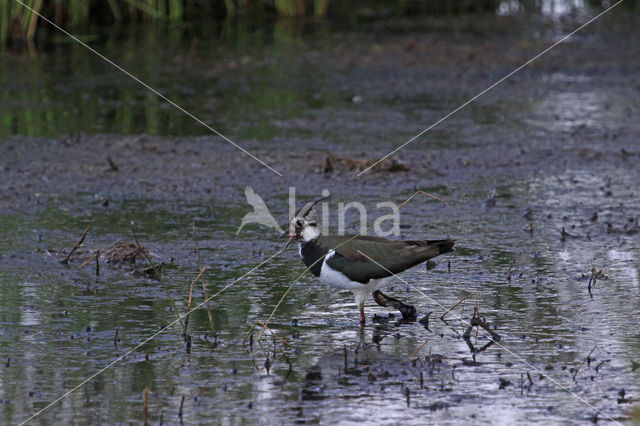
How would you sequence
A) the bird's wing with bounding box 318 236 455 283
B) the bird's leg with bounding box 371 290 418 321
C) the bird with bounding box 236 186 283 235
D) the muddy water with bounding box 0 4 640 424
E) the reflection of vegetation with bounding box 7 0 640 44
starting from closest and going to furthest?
the muddy water with bounding box 0 4 640 424, the bird's wing with bounding box 318 236 455 283, the bird's leg with bounding box 371 290 418 321, the bird with bounding box 236 186 283 235, the reflection of vegetation with bounding box 7 0 640 44

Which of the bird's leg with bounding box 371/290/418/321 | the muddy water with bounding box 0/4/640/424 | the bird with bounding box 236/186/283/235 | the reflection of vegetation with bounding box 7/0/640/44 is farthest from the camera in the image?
the reflection of vegetation with bounding box 7/0/640/44

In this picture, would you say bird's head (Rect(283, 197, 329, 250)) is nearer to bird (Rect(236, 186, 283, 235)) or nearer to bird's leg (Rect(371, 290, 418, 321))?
bird's leg (Rect(371, 290, 418, 321))

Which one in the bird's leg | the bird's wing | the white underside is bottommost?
the bird's leg

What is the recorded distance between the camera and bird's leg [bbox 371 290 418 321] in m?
6.06

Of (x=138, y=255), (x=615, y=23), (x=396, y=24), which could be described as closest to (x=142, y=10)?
(x=396, y=24)

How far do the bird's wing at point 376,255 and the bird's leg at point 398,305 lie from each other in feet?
0.71

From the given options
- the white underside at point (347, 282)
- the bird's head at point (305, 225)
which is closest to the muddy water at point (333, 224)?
the white underside at point (347, 282)

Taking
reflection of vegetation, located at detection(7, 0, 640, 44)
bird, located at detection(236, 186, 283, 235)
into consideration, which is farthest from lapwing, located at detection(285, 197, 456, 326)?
reflection of vegetation, located at detection(7, 0, 640, 44)

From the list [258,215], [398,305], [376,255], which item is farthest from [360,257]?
[258,215]

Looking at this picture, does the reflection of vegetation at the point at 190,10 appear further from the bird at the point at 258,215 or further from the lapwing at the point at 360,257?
the lapwing at the point at 360,257

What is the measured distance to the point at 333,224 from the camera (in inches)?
325

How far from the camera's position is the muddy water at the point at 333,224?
196 inches

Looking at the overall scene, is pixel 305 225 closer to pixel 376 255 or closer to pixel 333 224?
pixel 376 255

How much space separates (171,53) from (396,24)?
4928 millimetres
